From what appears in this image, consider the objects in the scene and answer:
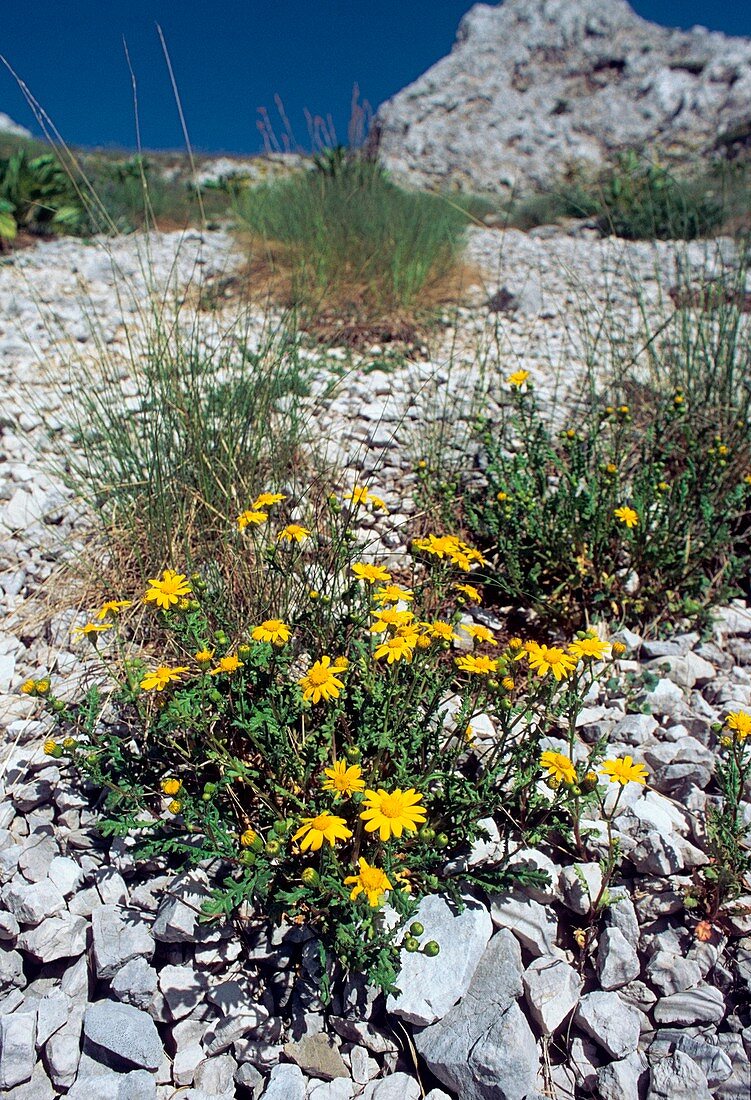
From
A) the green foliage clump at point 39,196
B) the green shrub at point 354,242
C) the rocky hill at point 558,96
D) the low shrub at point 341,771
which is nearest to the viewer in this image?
the low shrub at point 341,771

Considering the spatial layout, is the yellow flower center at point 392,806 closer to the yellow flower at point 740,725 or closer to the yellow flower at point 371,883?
the yellow flower at point 371,883

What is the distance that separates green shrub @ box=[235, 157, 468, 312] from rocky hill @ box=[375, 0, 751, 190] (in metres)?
8.23

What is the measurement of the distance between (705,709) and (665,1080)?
3.36 feet

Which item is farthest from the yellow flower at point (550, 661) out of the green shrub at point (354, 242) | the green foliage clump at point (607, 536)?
the green shrub at point (354, 242)

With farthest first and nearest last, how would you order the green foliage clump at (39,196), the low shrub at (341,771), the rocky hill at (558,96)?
the rocky hill at (558,96) → the green foliage clump at (39,196) → the low shrub at (341,771)

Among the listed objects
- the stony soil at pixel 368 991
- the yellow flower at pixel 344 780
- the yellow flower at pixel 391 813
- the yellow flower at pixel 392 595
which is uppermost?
the yellow flower at pixel 392 595

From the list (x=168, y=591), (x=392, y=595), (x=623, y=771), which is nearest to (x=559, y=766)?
(x=623, y=771)

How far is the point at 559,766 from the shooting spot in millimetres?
1495

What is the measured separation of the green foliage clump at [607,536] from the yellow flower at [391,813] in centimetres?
101

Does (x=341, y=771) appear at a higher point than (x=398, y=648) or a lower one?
lower

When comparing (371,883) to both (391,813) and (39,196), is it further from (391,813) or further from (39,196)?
(39,196)

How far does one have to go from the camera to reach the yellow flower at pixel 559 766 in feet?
4.76

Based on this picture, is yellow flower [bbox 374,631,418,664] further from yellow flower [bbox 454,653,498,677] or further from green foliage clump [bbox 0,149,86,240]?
green foliage clump [bbox 0,149,86,240]

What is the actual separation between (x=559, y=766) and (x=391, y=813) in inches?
15.8
